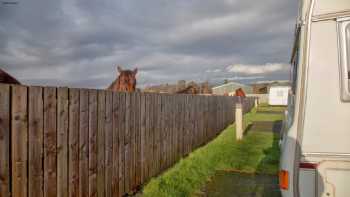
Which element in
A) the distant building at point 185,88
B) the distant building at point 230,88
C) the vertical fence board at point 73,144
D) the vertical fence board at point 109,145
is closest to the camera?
the vertical fence board at point 73,144

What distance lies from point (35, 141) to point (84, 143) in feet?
2.84

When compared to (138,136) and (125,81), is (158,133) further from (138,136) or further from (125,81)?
(125,81)

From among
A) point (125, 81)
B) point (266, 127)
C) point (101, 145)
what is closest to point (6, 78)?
point (101, 145)

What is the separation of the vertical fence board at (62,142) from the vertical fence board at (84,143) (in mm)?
287

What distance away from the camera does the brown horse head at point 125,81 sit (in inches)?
411

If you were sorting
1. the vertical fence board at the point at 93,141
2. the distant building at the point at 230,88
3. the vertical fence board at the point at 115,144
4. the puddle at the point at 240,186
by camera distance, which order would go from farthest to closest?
the distant building at the point at 230,88, the puddle at the point at 240,186, the vertical fence board at the point at 115,144, the vertical fence board at the point at 93,141

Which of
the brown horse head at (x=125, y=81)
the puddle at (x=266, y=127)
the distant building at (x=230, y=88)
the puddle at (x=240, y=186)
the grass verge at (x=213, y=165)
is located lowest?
the puddle at (x=240, y=186)

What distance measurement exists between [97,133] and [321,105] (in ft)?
9.44

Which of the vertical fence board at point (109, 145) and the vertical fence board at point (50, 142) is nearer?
the vertical fence board at point (50, 142)

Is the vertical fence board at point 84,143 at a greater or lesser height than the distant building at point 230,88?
lesser

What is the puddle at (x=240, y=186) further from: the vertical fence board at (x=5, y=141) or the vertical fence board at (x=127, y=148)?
the vertical fence board at (x=5, y=141)

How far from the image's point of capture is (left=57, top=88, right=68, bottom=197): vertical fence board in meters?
3.23

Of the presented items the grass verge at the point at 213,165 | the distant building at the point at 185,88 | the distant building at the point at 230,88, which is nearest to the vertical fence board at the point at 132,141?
the grass verge at the point at 213,165

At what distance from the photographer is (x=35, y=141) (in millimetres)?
2893
